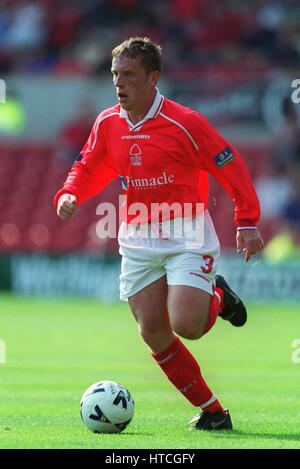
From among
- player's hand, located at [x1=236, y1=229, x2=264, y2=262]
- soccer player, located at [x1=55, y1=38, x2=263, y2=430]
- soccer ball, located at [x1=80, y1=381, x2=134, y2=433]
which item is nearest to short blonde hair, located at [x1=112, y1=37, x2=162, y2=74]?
soccer player, located at [x1=55, y1=38, x2=263, y2=430]

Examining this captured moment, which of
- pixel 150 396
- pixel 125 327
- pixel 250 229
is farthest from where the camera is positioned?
pixel 125 327

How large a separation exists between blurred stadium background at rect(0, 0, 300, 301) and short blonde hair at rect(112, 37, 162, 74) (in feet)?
33.3

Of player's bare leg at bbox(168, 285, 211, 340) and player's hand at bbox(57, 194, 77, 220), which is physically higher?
player's hand at bbox(57, 194, 77, 220)

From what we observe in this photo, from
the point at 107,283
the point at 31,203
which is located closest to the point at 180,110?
the point at 107,283

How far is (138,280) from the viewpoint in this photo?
607 cm

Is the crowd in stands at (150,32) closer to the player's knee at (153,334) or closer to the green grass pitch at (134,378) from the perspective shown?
the green grass pitch at (134,378)

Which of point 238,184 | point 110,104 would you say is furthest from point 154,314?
point 110,104

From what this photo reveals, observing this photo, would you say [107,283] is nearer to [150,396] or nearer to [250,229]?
[150,396]

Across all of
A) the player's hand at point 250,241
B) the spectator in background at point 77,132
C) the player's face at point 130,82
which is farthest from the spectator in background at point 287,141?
the player's hand at point 250,241

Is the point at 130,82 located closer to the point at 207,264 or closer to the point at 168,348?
the point at 207,264

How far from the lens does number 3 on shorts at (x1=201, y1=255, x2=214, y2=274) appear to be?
596 centimetres

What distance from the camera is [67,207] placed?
5.89 m
